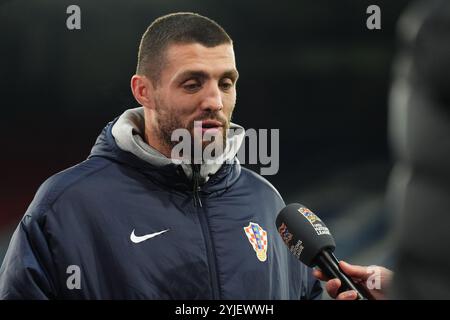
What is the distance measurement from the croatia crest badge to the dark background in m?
0.40

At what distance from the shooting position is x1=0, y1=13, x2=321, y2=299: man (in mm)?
1337

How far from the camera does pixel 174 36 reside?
4.96 ft

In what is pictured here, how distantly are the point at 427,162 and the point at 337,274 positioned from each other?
756mm

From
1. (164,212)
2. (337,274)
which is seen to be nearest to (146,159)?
(164,212)

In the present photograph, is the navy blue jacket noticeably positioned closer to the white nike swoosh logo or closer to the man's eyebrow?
the white nike swoosh logo

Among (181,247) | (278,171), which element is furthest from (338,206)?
(181,247)

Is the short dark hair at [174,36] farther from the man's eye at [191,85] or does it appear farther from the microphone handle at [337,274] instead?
the microphone handle at [337,274]

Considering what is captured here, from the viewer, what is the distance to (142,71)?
5.24 feet

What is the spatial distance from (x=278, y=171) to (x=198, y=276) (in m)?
0.63

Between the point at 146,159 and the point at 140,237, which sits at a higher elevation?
the point at 146,159

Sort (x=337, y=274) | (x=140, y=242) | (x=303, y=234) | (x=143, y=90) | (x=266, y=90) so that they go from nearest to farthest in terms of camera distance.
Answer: (x=337, y=274)
(x=303, y=234)
(x=140, y=242)
(x=143, y=90)
(x=266, y=90)

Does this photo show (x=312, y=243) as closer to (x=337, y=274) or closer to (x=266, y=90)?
(x=337, y=274)

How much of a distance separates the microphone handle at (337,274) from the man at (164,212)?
315 mm

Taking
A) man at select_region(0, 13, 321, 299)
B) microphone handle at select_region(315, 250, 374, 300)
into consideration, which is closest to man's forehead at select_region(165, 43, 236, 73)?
man at select_region(0, 13, 321, 299)
